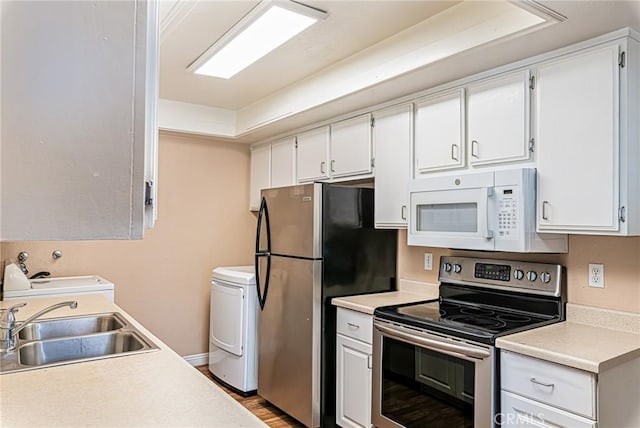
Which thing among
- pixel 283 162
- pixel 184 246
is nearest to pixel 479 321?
pixel 283 162

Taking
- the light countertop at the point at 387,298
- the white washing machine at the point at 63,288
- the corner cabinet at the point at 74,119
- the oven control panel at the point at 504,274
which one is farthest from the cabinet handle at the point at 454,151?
the white washing machine at the point at 63,288

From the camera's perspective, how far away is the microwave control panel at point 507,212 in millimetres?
2109

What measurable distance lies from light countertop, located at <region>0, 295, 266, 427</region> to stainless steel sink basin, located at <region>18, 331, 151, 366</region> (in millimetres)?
264

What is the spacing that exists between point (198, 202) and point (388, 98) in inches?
88.3

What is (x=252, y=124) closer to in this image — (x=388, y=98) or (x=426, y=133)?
(x=388, y=98)

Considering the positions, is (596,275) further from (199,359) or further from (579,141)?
(199,359)

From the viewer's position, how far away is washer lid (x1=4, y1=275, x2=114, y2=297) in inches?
111

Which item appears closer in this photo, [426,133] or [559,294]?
[559,294]

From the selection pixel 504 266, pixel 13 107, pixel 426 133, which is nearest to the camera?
pixel 13 107

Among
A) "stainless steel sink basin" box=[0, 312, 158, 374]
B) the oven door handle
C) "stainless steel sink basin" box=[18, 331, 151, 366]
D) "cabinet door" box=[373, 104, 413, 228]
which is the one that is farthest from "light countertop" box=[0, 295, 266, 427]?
"cabinet door" box=[373, 104, 413, 228]

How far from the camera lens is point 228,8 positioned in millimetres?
2148

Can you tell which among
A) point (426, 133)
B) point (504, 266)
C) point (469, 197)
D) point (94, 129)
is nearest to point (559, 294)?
point (504, 266)

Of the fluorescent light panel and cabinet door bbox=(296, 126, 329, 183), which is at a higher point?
the fluorescent light panel

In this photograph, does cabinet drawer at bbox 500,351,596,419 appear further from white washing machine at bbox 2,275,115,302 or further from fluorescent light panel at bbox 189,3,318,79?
white washing machine at bbox 2,275,115,302
